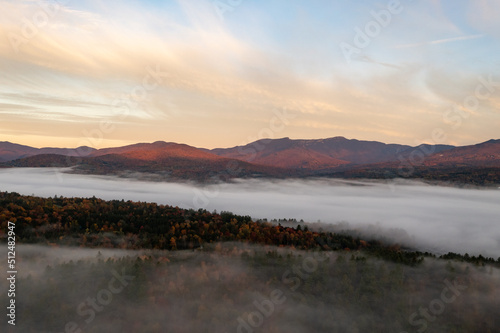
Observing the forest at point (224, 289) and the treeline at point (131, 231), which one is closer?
the forest at point (224, 289)

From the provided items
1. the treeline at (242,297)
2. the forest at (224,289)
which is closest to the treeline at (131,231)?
the forest at (224,289)

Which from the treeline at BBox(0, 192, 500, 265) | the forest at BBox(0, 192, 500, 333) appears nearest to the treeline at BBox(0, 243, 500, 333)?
the forest at BBox(0, 192, 500, 333)

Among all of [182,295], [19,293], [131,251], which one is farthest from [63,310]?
[131,251]

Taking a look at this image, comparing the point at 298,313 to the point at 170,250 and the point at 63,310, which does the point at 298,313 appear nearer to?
the point at 63,310

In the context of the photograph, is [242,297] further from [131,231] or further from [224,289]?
[131,231]

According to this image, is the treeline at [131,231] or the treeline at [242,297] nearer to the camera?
the treeline at [242,297]

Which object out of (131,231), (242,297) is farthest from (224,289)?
(131,231)

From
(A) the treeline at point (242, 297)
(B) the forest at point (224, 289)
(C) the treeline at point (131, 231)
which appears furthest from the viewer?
(C) the treeline at point (131, 231)

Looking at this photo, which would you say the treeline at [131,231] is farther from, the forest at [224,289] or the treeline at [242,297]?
the treeline at [242,297]

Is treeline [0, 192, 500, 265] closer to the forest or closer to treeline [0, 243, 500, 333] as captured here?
the forest

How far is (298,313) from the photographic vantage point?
25484 millimetres

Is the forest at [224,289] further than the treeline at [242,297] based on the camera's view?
Yes

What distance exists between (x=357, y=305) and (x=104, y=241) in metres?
36.7

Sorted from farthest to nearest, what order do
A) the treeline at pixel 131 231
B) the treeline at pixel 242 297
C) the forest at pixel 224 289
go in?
the treeline at pixel 131 231
the forest at pixel 224 289
the treeline at pixel 242 297
